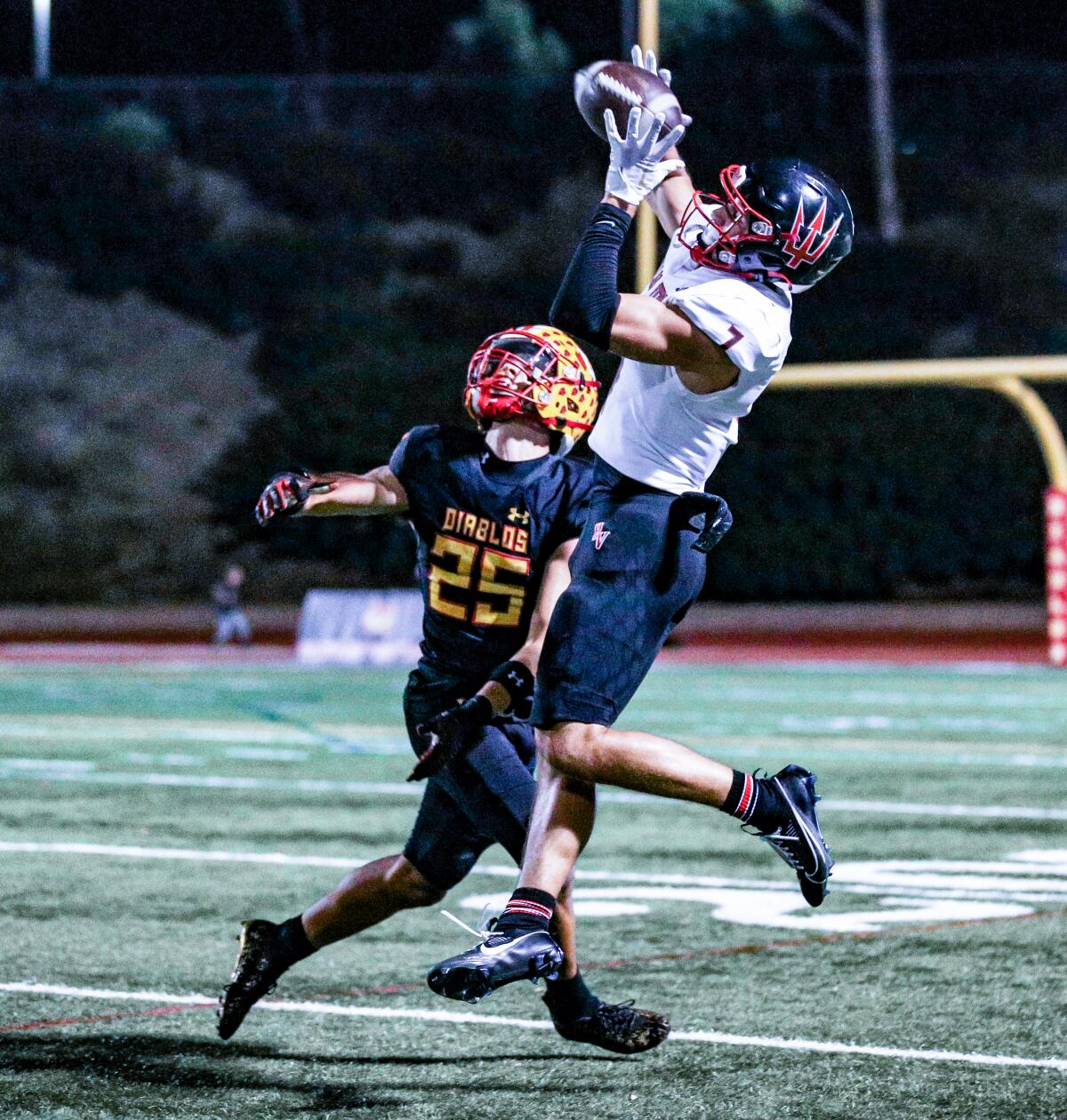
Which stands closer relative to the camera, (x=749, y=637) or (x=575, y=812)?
(x=575, y=812)

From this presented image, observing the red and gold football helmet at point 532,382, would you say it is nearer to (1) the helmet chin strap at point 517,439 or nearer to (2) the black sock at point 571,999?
(1) the helmet chin strap at point 517,439

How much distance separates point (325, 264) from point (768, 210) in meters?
34.4

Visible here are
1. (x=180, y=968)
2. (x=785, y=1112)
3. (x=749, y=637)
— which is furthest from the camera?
(x=749, y=637)

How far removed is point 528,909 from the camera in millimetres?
4344

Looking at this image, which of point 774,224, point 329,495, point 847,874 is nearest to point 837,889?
point 847,874

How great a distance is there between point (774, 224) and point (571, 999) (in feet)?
5.96

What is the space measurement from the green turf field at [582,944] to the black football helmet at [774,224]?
5.86ft

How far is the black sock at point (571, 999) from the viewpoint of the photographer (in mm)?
4719

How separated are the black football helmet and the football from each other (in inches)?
8.2

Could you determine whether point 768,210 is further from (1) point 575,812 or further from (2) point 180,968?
(2) point 180,968

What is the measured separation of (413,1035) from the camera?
16.1ft

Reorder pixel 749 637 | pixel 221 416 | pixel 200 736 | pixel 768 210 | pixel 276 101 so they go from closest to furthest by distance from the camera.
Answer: pixel 768 210
pixel 200 736
pixel 749 637
pixel 221 416
pixel 276 101

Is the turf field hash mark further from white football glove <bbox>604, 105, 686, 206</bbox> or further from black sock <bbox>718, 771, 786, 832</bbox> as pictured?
white football glove <bbox>604, 105, 686, 206</bbox>

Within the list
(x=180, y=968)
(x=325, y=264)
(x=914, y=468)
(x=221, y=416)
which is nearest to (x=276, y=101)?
(x=325, y=264)
